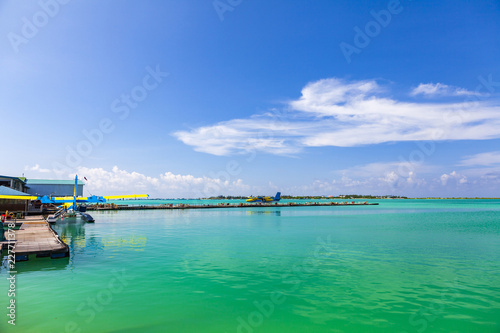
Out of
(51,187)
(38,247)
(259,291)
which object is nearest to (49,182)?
(51,187)

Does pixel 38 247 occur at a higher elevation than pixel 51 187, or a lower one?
lower

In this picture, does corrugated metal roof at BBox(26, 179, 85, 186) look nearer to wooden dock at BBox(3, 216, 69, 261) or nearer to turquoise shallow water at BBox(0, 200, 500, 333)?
wooden dock at BBox(3, 216, 69, 261)

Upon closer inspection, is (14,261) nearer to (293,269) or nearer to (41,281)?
(41,281)

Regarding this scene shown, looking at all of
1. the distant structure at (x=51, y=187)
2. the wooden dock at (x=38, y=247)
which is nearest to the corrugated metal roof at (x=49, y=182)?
the distant structure at (x=51, y=187)

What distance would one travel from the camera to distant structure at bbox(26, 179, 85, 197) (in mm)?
91000

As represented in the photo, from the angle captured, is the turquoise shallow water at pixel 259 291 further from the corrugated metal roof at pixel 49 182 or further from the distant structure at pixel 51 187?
the corrugated metal roof at pixel 49 182

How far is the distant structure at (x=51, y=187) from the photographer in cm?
9100

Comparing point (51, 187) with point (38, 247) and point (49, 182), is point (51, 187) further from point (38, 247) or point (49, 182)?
point (38, 247)

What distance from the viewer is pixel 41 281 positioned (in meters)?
17.3

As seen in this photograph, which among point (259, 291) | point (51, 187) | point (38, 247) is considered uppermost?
point (51, 187)

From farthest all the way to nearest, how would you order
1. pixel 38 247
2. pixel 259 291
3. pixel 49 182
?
pixel 49 182
pixel 38 247
pixel 259 291

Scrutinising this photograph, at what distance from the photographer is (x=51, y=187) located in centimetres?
9306

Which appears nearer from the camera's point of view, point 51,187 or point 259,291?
point 259,291

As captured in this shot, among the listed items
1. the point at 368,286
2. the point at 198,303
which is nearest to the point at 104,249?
the point at 198,303
